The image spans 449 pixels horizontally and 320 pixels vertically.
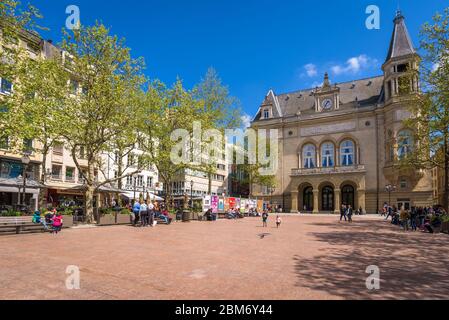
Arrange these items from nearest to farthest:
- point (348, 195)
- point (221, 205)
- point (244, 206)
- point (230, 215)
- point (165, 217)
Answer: point (165, 217)
point (230, 215)
point (221, 205)
point (244, 206)
point (348, 195)

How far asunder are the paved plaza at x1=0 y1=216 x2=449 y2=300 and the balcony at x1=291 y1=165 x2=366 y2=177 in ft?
129

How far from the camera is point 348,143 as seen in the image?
5366 cm

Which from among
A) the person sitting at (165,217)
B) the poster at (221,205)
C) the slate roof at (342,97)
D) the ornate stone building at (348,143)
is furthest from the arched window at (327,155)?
the person sitting at (165,217)

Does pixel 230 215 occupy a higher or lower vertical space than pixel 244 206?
lower

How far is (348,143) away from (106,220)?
4291 cm

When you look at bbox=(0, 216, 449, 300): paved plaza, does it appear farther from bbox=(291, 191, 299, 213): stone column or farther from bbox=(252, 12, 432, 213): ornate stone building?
bbox=(291, 191, 299, 213): stone column

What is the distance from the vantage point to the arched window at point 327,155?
54.8 meters

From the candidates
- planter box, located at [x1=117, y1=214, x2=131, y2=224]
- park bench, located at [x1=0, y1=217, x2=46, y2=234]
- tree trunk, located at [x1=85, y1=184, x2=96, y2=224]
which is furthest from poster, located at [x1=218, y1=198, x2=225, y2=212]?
park bench, located at [x1=0, y1=217, x2=46, y2=234]

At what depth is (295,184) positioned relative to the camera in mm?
55812

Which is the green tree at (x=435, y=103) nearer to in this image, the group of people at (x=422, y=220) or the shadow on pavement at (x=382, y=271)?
the group of people at (x=422, y=220)

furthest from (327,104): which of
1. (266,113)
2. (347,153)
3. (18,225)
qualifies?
(18,225)

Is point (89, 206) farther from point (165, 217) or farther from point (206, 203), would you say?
point (206, 203)
